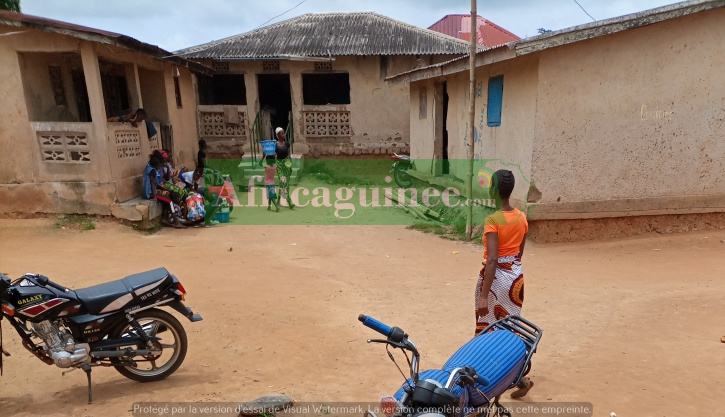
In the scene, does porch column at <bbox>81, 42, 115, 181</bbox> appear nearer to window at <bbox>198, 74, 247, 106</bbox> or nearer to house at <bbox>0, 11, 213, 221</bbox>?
house at <bbox>0, 11, 213, 221</bbox>

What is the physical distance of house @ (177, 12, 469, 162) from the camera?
1479 centimetres

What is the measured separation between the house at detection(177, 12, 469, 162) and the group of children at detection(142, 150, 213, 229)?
→ 5820 mm

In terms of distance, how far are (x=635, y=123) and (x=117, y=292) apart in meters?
7.72

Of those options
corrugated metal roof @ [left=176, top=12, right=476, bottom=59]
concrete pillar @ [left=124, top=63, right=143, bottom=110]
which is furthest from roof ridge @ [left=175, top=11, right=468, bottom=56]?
concrete pillar @ [left=124, top=63, right=143, bottom=110]

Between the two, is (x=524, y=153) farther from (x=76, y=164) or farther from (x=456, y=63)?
(x=76, y=164)

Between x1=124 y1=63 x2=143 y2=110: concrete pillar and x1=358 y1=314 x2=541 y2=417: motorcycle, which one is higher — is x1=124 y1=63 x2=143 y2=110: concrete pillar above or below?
above

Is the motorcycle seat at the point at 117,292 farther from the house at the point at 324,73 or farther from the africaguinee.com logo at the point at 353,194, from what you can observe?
the house at the point at 324,73

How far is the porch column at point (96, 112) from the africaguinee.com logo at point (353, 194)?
2.10m

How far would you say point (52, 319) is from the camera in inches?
119

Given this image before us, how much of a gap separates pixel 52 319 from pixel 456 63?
8.05 m

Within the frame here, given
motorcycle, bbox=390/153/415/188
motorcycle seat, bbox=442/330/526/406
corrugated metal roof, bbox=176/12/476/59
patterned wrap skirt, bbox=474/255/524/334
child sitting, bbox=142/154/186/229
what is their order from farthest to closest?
corrugated metal roof, bbox=176/12/476/59
motorcycle, bbox=390/153/415/188
child sitting, bbox=142/154/186/229
patterned wrap skirt, bbox=474/255/524/334
motorcycle seat, bbox=442/330/526/406

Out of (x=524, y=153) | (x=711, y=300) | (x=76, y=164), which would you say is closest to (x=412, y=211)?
(x=524, y=153)

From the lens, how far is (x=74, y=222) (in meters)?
8.10

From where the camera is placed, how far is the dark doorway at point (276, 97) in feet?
59.2
